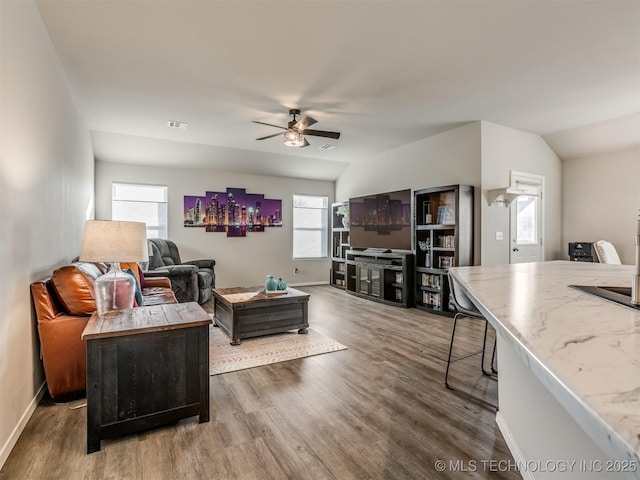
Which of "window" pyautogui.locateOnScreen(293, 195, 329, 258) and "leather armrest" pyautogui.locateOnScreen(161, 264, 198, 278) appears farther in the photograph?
"window" pyautogui.locateOnScreen(293, 195, 329, 258)

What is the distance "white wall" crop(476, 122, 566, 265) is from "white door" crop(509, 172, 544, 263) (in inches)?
5.2

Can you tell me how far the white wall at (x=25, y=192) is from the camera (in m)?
1.82

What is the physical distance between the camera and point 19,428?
196 centimetres

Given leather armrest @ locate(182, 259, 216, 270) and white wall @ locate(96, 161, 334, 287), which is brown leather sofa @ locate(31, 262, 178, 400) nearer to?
leather armrest @ locate(182, 259, 216, 270)

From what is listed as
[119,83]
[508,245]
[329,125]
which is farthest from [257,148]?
[508,245]

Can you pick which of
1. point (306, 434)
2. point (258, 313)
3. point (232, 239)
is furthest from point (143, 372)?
point (232, 239)

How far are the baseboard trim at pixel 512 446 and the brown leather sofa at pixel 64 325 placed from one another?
2.57m

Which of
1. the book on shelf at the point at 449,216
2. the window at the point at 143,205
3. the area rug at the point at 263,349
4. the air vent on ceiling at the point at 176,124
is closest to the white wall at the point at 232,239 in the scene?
the window at the point at 143,205

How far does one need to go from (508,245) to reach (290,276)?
4316 mm

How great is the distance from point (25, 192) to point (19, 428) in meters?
1.38

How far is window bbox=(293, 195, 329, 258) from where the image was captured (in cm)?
775

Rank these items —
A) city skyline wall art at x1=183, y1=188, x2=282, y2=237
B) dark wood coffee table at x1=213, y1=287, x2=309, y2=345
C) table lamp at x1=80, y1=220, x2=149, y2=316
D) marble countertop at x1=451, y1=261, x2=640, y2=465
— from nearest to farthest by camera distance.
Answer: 1. marble countertop at x1=451, y1=261, x2=640, y2=465
2. table lamp at x1=80, y1=220, x2=149, y2=316
3. dark wood coffee table at x1=213, y1=287, x2=309, y2=345
4. city skyline wall art at x1=183, y1=188, x2=282, y2=237

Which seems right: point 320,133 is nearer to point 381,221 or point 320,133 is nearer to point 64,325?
point 381,221

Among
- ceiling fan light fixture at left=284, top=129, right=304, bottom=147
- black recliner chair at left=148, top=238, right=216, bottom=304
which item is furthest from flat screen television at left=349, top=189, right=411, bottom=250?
black recliner chair at left=148, top=238, right=216, bottom=304
